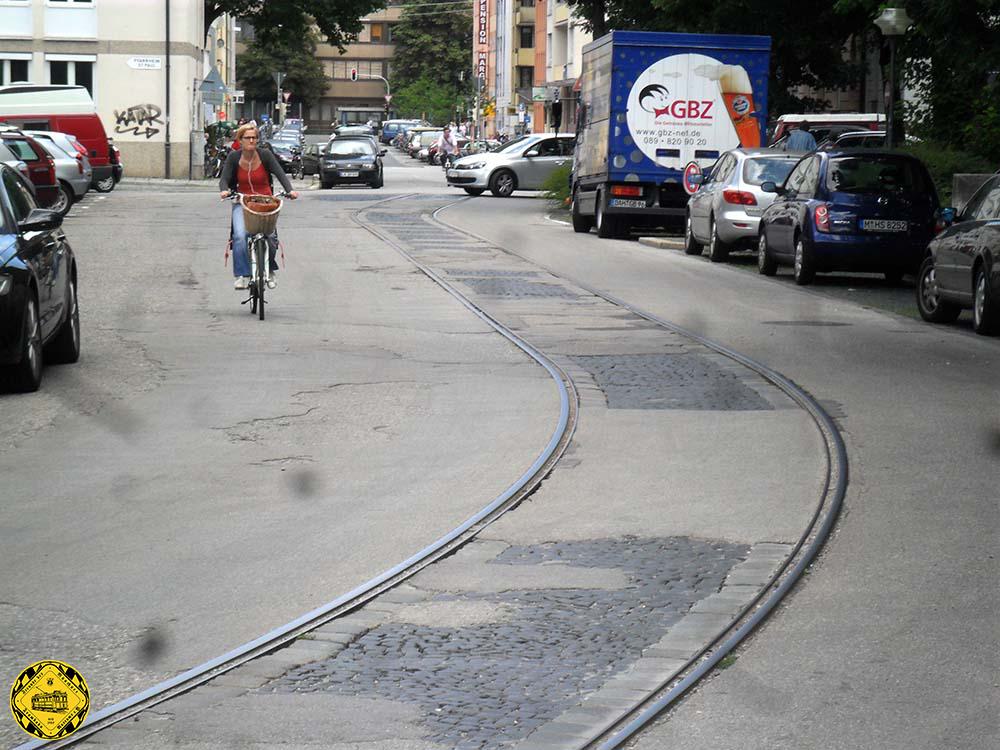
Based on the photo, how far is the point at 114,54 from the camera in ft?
187

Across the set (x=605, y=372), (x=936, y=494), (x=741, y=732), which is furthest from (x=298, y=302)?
(x=741, y=732)

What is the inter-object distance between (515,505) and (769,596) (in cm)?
198

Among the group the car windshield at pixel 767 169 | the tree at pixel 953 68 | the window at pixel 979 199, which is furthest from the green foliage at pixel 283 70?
the window at pixel 979 199

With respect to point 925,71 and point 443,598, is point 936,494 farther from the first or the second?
point 925,71

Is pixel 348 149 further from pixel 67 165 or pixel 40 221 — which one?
pixel 40 221

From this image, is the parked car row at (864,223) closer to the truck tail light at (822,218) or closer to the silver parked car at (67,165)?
the truck tail light at (822,218)

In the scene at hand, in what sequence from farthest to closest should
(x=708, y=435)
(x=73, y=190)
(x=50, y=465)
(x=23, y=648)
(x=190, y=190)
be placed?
(x=190, y=190) < (x=73, y=190) < (x=708, y=435) < (x=50, y=465) < (x=23, y=648)

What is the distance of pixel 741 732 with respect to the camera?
5.02 m

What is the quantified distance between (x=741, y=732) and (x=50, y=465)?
5176 millimetres

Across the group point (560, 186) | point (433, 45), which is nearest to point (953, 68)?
point (560, 186)

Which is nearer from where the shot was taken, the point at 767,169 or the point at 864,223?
the point at 864,223

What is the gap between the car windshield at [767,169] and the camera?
25.2 m

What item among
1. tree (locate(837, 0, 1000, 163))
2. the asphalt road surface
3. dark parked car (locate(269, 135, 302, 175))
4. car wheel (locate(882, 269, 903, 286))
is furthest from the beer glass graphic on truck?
dark parked car (locate(269, 135, 302, 175))

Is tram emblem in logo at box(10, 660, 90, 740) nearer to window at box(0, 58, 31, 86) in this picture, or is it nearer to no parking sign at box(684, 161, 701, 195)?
no parking sign at box(684, 161, 701, 195)
